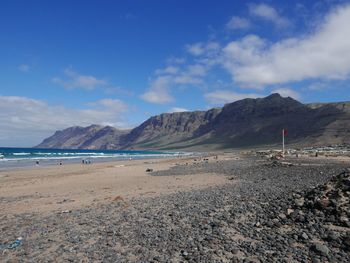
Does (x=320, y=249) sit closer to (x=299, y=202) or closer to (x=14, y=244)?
(x=299, y=202)

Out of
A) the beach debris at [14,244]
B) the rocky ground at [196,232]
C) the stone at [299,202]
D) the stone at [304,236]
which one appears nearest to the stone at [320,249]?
the rocky ground at [196,232]

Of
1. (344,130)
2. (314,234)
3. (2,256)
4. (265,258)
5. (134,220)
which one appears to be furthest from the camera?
(344,130)

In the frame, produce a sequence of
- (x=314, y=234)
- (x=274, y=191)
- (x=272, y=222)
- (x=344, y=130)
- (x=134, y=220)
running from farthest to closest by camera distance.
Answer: (x=344, y=130), (x=274, y=191), (x=134, y=220), (x=272, y=222), (x=314, y=234)

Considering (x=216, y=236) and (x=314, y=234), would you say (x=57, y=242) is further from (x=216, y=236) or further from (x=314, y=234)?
(x=314, y=234)

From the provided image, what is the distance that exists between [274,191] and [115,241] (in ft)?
30.9

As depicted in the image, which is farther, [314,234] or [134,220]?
[134,220]

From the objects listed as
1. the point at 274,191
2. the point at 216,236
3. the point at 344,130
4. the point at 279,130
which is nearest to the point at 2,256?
the point at 216,236

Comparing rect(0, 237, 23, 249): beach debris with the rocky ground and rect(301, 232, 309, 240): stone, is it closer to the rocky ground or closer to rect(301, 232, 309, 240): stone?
the rocky ground

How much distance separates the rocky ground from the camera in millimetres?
7352

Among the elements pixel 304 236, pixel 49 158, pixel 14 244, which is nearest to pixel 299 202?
pixel 304 236

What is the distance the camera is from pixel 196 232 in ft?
29.5

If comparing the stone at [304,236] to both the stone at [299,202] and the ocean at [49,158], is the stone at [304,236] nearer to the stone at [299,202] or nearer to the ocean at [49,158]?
the stone at [299,202]

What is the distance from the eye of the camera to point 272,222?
9477mm

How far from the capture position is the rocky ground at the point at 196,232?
735 cm
